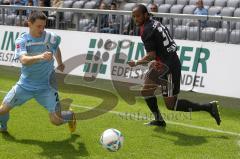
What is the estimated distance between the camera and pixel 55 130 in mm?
8633

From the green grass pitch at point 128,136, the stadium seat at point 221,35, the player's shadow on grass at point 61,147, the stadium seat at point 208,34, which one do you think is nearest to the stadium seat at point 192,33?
the stadium seat at point 208,34

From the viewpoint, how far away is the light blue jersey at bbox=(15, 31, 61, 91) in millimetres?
7551

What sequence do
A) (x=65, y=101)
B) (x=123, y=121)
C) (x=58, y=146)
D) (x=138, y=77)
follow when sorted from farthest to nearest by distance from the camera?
(x=138, y=77) → (x=65, y=101) → (x=123, y=121) → (x=58, y=146)

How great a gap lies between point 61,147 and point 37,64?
1.27m

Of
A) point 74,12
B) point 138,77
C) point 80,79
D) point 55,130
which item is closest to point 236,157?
point 55,130

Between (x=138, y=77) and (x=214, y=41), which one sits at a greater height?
(x=214, y=41)

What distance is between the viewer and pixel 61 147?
7.52 metres

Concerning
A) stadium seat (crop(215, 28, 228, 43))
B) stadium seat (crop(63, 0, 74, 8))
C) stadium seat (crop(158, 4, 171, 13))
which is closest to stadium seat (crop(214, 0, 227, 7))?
stadium seat (crop(158, 4, 171, 13))

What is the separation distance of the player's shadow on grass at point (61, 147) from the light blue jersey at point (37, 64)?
82 cm

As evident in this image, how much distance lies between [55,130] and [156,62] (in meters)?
2.06

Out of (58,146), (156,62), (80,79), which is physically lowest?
(80,79)

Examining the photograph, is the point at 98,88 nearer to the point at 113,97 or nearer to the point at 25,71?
the point at 113,97

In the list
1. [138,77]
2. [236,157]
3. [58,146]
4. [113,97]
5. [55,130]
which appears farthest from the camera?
[138,77]

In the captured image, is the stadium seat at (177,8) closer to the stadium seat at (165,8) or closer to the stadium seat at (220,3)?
the stadium seat at (165,8)
